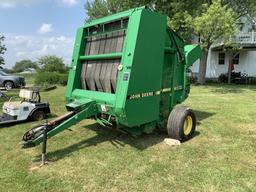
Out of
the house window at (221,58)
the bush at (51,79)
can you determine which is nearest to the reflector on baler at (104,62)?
the bush at (51,79)

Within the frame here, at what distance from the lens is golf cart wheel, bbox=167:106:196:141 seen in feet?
19.3

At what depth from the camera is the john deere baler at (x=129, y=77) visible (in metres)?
5.07

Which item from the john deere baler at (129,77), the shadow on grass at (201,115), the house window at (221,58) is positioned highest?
the house window at (221,58)

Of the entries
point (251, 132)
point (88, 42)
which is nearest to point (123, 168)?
point (88, 42)

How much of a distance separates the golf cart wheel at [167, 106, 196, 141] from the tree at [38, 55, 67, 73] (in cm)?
2359

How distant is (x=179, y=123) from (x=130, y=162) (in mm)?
1510

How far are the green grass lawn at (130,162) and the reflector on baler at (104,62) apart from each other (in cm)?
122

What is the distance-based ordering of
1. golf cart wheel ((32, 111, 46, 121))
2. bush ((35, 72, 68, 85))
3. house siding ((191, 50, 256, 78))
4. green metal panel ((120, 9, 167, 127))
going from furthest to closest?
house siding ((191, 50, 256, 78))
bush ((35, 72, 68, 85))
golf cart wheel ((32, 111, 46, 121))
green metal panel ((120, 9, 167, 127))

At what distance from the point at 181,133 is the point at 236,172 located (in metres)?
1.57

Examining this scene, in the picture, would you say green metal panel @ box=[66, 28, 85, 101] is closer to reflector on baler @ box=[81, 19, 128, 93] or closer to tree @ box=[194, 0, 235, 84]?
reflector on baler @ box=[81, 19, 128, 93]

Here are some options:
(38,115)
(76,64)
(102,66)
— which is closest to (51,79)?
(38,115)

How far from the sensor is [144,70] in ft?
17.2

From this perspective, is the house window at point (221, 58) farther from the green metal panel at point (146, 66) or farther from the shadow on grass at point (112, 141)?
the green metal panel at point (146, 66)

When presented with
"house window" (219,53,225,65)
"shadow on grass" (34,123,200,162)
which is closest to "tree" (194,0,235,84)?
"house window" (219,53,225,65)
